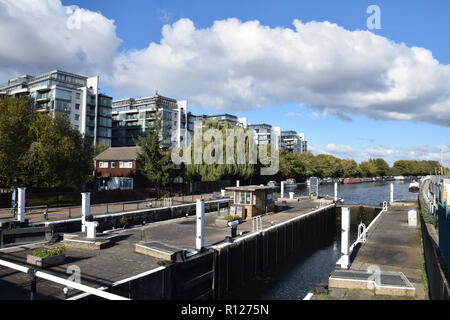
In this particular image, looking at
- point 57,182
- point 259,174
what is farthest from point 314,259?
point 259,174

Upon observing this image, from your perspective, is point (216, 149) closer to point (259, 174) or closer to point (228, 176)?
point (228, 176)

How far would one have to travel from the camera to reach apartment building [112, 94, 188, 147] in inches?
4141

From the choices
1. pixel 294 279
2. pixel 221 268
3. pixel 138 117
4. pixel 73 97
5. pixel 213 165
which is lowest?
pixel 294 279

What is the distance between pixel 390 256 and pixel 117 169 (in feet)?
153

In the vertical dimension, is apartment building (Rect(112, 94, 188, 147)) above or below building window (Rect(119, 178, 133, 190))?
above

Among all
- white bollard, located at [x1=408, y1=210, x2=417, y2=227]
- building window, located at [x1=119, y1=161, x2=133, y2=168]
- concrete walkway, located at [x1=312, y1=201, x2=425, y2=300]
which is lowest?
concrete walkway, located at [x1=312, y1=201, x2=425, y2=300]

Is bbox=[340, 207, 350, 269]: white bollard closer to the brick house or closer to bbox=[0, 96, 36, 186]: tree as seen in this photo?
bbox=[0, 96, 36, 186]: tree

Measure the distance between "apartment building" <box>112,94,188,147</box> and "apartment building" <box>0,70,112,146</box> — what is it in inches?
482

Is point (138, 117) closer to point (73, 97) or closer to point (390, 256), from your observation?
point (73, 97)

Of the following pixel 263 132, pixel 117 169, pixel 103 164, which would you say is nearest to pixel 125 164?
pixel 117 169

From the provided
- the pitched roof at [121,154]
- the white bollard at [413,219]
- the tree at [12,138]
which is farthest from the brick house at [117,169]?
the white bollard at [413,219]

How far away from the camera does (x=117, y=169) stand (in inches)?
2178

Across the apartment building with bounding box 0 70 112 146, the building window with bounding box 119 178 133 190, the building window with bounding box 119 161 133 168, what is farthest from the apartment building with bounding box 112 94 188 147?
the building window with bounding box 119 178 133 190
